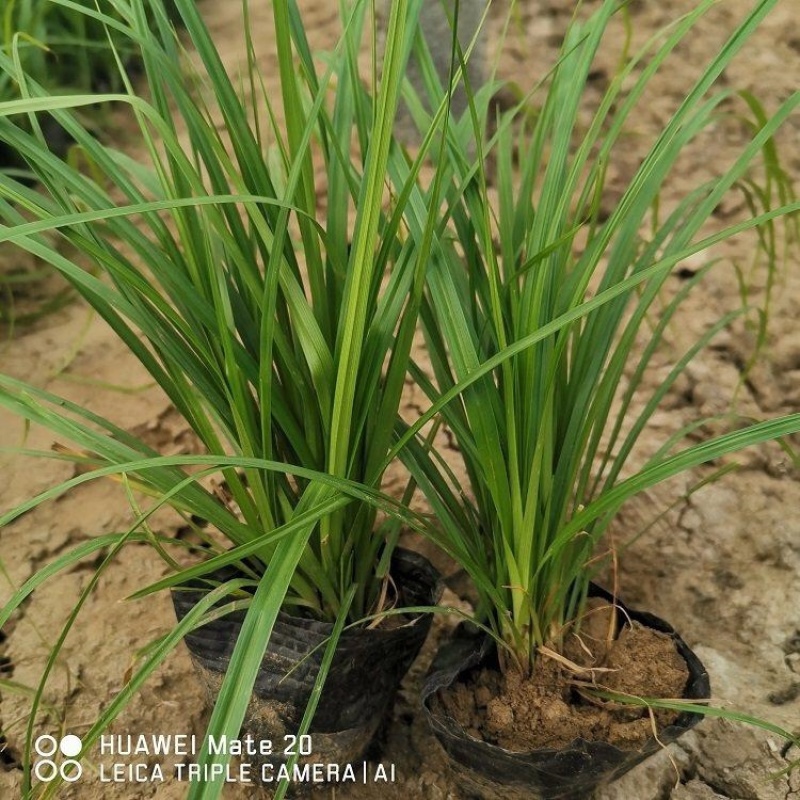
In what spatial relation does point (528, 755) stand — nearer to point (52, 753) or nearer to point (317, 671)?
point (317, 671)

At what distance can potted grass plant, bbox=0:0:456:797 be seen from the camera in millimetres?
710

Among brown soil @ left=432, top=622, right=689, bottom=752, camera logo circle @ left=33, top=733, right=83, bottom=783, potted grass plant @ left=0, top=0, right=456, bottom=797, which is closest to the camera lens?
potted grass plant @ left=0, top=0, right=456, bottom=797

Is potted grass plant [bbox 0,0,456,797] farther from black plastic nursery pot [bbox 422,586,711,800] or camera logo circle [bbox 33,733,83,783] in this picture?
camera logo circle [bbox 33,733,83,783]

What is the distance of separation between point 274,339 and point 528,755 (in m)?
0.43

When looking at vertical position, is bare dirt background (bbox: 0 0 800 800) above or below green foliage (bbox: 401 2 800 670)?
below

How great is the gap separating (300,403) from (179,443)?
53 cm

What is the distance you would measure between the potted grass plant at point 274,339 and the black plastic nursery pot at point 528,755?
63 millimetres

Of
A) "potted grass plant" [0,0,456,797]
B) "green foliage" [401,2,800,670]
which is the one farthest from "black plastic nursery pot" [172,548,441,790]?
"green foliage" [401,2,800,670]

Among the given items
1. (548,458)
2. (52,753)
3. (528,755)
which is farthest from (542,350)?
(52,753)

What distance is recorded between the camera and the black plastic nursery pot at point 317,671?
845 mm

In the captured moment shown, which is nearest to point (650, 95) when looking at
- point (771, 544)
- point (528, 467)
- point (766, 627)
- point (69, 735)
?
point (771, 544)

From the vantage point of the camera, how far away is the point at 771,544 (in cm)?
116

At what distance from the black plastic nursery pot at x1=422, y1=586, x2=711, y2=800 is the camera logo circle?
0.38m

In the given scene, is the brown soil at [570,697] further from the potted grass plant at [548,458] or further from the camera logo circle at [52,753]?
the camera logo circle at [52,753]
